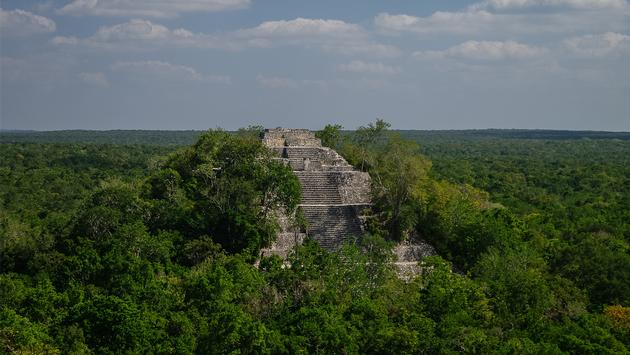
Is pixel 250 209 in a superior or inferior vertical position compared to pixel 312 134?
inferior

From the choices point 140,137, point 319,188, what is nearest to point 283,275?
point 319,188

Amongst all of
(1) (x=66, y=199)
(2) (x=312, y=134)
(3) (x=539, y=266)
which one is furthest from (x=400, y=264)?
(1) (x=66, y=199)

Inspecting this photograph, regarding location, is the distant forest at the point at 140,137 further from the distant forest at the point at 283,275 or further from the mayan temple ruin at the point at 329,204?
the distant forest at the point at 283,275

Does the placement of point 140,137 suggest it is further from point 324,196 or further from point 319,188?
point 324,196

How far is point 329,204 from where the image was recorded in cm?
2255

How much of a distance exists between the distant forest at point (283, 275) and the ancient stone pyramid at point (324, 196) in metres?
0.56

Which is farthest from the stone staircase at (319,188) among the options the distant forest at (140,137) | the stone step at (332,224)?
the distant forest at (140,137)

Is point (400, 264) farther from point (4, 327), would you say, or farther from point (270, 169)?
point (4, 327)

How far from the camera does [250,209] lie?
2134 centimetres

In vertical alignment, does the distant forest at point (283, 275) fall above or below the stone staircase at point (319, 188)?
below

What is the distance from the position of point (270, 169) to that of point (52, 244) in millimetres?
6554

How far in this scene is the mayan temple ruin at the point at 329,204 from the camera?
2081cm

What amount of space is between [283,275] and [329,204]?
5666 millimetres

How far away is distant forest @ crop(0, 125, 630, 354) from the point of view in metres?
14.8
